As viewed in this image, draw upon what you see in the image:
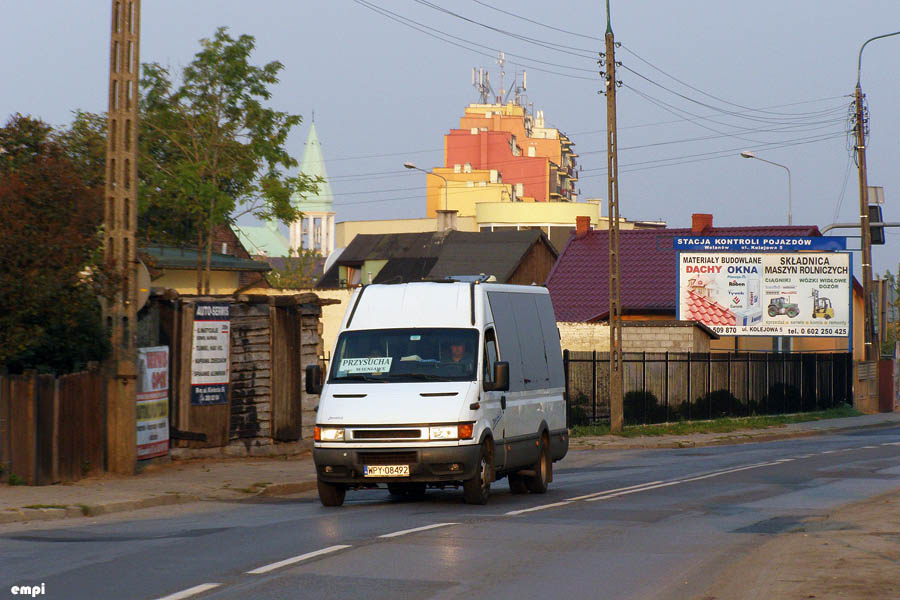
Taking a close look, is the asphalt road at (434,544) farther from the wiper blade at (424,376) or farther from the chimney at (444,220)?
the chimney at (444,220)

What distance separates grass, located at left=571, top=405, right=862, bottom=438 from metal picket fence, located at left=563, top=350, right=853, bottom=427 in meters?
0.54

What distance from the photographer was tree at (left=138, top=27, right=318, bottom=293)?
31672mm

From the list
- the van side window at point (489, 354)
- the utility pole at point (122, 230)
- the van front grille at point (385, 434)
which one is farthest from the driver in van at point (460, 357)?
the utility pole at point (122, 230)

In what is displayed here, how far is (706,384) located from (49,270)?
26305 millimetres

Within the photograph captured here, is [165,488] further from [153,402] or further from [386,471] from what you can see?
[386,471]

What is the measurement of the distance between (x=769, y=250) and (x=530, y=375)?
30126 mm

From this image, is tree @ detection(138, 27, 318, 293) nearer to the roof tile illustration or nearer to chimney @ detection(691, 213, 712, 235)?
the roof tile illustration

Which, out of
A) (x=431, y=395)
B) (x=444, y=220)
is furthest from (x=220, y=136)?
(x=444, y=220)

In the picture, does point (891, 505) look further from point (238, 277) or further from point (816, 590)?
point (238, 277)

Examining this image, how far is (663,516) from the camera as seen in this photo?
565 inches

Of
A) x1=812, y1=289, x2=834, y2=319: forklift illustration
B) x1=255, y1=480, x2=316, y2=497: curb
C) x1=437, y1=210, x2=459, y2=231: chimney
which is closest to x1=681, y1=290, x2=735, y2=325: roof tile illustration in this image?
x1=812, y1=289, x2=834, y2=319: forklift illustration

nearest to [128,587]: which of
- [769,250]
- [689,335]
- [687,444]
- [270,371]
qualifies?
[270,371]

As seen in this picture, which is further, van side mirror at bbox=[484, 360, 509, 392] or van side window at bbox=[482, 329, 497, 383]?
van side window at bbox=[482, 329, 497, 383]

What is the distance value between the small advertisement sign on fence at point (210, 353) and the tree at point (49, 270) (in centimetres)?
227
